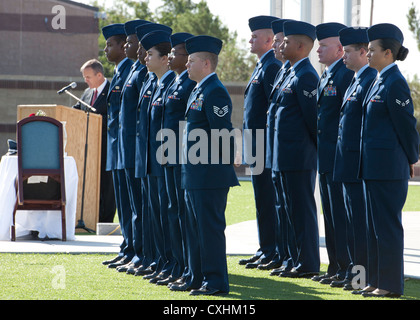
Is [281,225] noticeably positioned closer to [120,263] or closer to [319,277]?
[319,277]

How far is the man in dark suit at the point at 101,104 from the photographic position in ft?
36.3

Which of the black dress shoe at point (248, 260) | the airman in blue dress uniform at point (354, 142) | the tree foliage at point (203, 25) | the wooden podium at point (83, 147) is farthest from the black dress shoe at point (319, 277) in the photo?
Answer: the tree foliage at point (203, 25)

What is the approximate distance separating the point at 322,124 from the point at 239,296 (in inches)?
65.6

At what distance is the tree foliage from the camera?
60781 millimetres

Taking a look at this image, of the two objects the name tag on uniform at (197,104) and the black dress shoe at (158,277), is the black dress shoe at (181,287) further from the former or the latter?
the name tag on uniform at (197,104)

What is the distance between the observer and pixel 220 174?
623cm

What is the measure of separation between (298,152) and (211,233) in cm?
150

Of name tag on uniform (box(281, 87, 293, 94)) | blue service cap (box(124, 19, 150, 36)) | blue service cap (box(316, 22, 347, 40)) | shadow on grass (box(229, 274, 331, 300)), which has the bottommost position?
shadow on grass (box(229, 274, 331, 300))

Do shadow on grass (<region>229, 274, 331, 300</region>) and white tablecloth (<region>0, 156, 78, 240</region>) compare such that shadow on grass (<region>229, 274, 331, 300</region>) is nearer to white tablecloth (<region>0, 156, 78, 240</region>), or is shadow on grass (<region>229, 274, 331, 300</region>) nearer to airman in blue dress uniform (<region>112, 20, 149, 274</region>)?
airman in blue dress uniform (<region>112, 20, 149, 274</region>)

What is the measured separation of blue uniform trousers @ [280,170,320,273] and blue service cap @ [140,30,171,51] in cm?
159

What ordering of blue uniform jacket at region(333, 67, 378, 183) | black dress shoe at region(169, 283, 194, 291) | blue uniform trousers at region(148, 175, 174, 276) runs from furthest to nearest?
blue uniform trousers at region(148, 175, 174, 276), blue uniform jacket at region(333, 67, 378, 183), black dress shoe at region(169, 283, 194, 291)

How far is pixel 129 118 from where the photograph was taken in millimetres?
7555

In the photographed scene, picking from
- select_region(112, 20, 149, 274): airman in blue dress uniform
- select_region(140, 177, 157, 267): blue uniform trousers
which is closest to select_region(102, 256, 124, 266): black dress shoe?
select_region(112, 20, 149, 274): airman in blue dress uniform

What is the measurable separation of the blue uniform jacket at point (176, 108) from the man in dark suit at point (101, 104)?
14.4 ft
